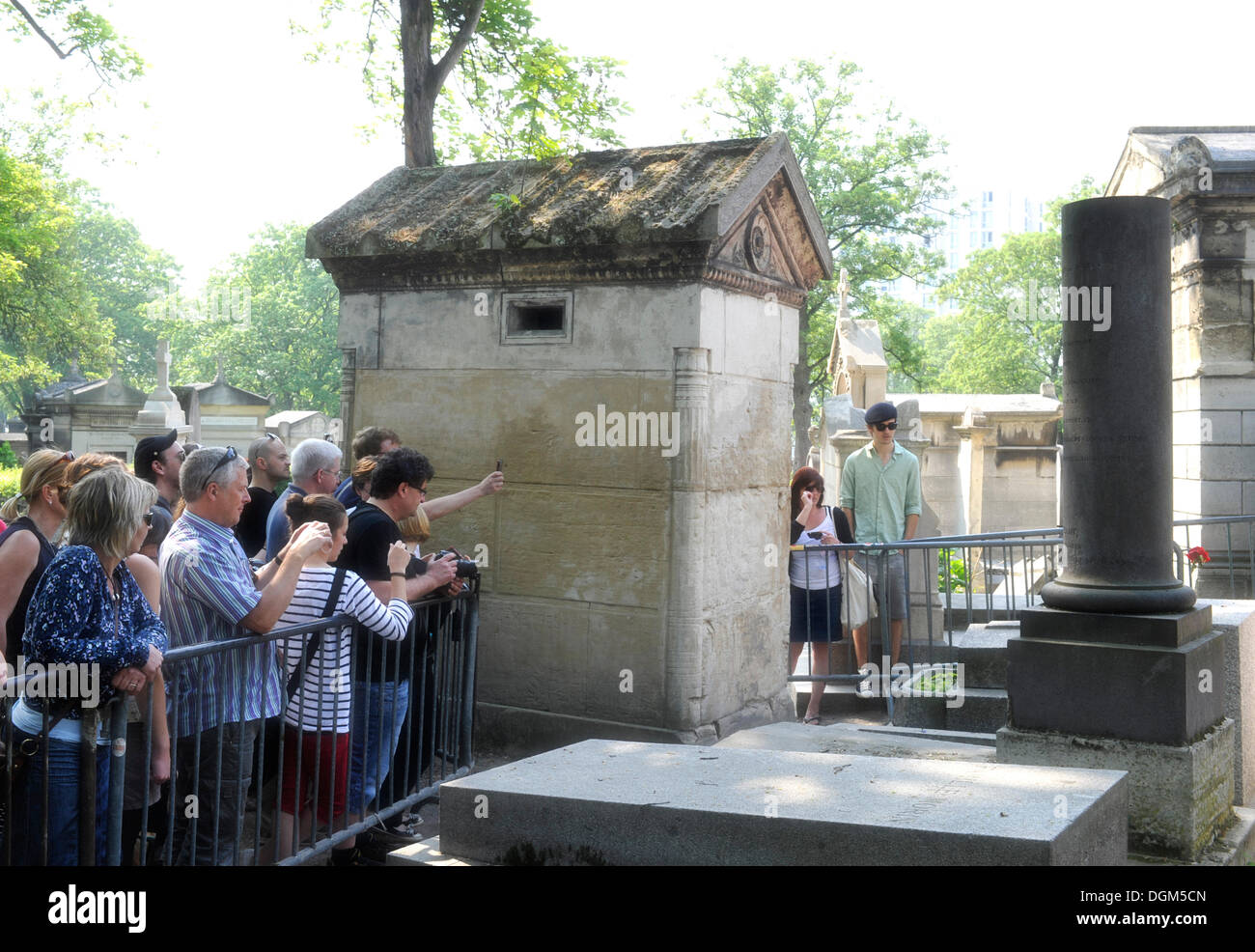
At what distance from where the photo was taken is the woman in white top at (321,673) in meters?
4.51

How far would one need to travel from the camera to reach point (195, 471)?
4.29 metres

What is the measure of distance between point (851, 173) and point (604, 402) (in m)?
31.2

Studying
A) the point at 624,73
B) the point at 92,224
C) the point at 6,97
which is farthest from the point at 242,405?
the point at 92,224

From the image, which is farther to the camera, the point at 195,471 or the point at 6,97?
the point at 6,97

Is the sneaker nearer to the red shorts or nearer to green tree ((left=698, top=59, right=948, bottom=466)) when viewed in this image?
the red shorts

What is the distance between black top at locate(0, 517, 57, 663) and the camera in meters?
3.93

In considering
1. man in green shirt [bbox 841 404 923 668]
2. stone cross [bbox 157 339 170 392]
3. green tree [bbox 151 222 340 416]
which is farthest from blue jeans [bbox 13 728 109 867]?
green tree [bbox 151 222 340 416]

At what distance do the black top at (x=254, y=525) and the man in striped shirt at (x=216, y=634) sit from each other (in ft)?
5.90

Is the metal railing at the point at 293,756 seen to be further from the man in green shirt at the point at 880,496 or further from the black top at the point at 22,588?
the man in green shirt at the point at 880,496

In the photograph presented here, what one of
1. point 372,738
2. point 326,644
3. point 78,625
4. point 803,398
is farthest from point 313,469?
point 803,398
